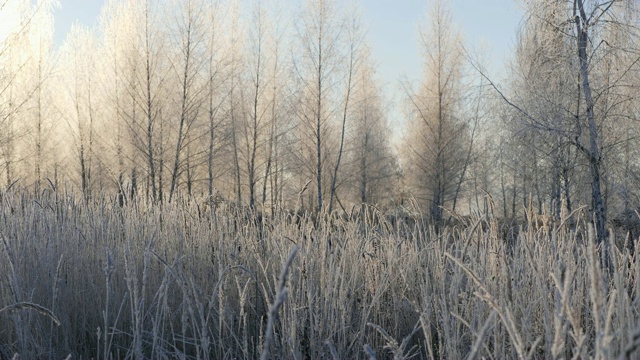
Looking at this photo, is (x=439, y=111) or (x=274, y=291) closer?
(x=274, y=291)

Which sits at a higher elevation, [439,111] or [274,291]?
[439,111]

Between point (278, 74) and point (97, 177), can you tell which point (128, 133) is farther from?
point (278, 74)

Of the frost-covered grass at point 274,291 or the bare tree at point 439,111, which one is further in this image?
the bare tree at point 439,111

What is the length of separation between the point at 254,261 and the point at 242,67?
1311 cm

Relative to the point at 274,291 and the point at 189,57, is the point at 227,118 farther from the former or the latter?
the point at 274,291

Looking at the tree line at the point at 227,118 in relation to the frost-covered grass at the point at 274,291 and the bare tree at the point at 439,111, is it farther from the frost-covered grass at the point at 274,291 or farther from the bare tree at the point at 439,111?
the frost-covered grass at the point at 274,291

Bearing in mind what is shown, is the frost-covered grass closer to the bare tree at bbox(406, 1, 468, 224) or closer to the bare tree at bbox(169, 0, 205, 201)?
the bare tree at bbox(169, 0, 205, 201)

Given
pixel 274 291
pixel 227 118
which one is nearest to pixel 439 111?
pixel 227 118

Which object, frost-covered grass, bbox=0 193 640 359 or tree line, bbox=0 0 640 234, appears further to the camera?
tree line, bbox=0 0 640 234

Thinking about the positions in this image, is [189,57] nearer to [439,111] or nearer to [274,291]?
[439,111]

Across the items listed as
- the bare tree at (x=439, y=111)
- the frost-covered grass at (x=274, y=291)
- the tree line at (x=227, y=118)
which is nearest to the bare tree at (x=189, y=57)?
the tree line at (x=227, y=118)

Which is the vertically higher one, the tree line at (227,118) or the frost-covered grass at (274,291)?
the tree line at (227,118)

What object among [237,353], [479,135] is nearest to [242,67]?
[479,135]

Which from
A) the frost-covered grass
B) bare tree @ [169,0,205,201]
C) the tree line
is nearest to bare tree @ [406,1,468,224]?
the tree line
